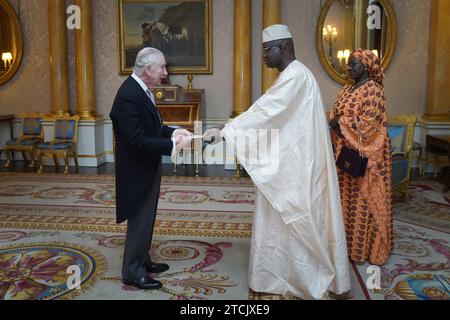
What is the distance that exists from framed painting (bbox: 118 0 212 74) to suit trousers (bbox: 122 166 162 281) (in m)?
5.72

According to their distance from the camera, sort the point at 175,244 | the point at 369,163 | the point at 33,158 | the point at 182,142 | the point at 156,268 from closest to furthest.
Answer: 1. the point at 182,142
2. the point at 156,268
3. the point at 369,163
4. the point at 175,244
5. the point at 33,158

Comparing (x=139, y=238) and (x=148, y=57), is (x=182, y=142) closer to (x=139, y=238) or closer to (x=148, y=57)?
(x=148, y=57)

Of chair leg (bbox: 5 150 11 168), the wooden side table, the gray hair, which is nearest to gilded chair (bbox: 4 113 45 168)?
chair leg (bbox: 5 150 11 168)

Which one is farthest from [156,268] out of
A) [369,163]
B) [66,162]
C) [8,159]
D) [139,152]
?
[8,159]

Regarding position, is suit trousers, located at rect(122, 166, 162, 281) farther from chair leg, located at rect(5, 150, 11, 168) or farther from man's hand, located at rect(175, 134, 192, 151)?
chair leg, located at rect(5, 150, 11, 168)

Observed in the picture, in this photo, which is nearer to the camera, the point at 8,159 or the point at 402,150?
the point at 402,150

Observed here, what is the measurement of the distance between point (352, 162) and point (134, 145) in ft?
6.10

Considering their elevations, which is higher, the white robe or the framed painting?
the framed painting

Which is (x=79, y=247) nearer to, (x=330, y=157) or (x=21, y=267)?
(x=21, y=267)

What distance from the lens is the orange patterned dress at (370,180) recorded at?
401cm

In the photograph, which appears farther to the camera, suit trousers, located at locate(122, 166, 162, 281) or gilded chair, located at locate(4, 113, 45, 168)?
gilded chair, located at locate(4, 113, 45, 168)

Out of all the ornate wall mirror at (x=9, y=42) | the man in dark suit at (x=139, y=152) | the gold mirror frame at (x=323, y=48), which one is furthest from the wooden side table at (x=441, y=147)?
the ornate wall mirror at (x=9, y=42)

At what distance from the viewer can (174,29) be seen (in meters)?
8.94

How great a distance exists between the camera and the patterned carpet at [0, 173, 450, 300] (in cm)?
354
